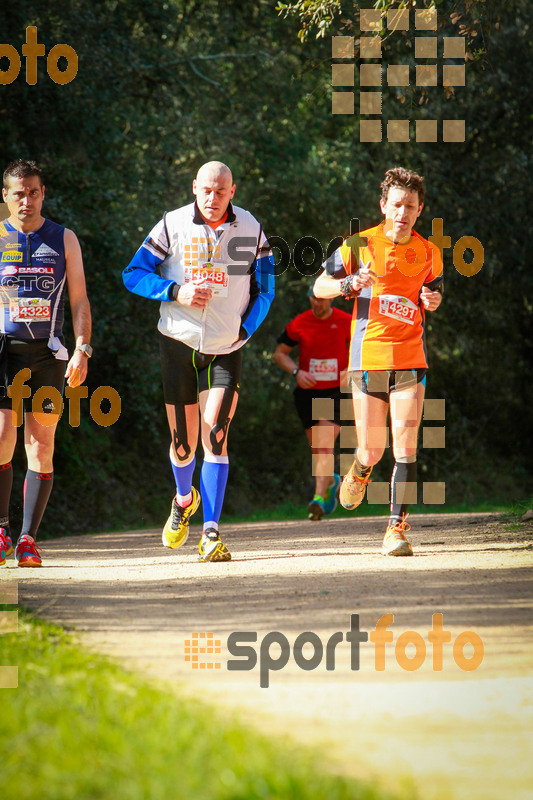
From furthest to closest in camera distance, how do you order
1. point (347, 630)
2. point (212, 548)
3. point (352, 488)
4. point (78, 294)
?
point (352, 488)
point (78, 294)
point (212, 548)
point (347, 630)

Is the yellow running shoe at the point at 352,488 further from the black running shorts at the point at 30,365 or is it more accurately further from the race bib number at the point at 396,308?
the black running shorts at the point at 30,365

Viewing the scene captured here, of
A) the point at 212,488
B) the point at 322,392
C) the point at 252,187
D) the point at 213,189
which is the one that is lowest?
the point at 212,488

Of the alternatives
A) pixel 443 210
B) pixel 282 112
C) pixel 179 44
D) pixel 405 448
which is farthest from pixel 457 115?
pixel 405 448

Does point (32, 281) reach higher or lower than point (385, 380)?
higher

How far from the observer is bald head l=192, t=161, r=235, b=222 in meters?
6.82

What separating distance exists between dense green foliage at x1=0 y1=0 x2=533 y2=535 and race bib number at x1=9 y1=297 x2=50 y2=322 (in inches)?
248

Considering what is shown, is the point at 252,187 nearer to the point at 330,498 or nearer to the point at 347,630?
the point at 330,498

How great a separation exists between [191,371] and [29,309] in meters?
1.18

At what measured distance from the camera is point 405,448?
23.1 ft

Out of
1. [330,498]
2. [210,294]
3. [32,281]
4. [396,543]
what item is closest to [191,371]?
[210,294]

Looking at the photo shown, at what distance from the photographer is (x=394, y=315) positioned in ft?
23.1

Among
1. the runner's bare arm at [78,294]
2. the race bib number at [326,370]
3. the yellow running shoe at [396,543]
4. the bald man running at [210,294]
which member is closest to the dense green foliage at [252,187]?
the race bib number at [326,370]
